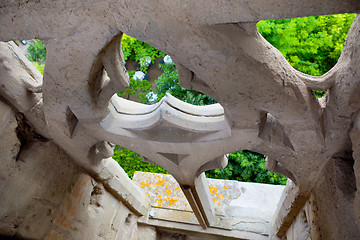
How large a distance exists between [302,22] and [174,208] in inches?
150

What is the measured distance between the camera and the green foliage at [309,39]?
202 inches

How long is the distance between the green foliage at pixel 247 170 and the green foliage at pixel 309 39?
1.47 m

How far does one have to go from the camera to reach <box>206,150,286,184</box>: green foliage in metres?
5.24

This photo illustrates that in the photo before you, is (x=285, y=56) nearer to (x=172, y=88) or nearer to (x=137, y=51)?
(x=172, y=88)

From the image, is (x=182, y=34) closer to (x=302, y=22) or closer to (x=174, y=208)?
(x=174, y=208)

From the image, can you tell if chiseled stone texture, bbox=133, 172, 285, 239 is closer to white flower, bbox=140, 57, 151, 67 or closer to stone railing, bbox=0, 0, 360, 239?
stone railing, bbox=0, 0, 360, 239

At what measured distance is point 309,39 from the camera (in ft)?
17.9

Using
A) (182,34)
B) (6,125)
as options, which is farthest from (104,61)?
(6,125)

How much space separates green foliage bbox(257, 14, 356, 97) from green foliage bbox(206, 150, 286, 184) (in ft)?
4.81

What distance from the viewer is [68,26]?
1.23 metres

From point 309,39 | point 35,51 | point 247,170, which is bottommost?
point 247,170

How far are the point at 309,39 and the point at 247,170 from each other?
8.03 feet

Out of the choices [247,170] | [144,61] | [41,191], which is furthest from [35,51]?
[41,191]

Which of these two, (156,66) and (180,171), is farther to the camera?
(156,66)
